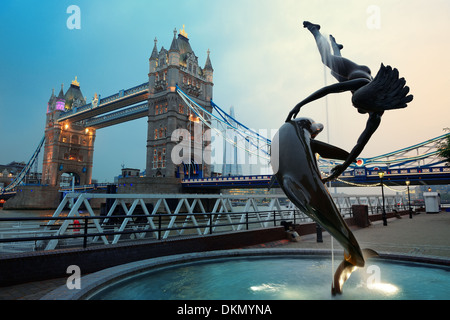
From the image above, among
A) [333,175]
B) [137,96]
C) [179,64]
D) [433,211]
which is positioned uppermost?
[179,64]

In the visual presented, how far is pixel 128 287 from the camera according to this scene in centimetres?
461

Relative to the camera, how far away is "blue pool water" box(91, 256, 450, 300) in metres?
4.30

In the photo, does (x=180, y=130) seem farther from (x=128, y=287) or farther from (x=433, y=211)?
(x=128, y=287)

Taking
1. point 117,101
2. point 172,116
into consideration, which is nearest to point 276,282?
point 172,116

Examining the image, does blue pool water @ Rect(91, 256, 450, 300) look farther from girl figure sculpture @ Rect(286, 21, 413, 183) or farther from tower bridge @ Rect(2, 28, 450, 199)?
tower bridge @ Rect(2, 28, 450, 199)

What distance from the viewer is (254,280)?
5199 mm

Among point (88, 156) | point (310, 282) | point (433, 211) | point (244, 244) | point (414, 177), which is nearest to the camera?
point (310, 282)

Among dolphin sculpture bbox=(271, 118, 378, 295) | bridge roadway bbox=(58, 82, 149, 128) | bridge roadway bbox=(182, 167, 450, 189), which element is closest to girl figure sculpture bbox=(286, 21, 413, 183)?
dolphin sculpture bbox=(271, 118, 378, 295)

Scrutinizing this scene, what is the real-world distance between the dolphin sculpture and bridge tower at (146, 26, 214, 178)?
48688mm

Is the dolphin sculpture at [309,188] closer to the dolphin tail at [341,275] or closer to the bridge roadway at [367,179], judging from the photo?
the dolphin tail at [341,275]

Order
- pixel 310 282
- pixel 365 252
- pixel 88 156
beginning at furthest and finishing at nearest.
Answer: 1. pixel 88 156
2. pixel 310 282
3. pixel 365 252

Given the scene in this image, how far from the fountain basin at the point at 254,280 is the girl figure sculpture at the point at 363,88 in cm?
191
